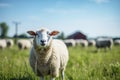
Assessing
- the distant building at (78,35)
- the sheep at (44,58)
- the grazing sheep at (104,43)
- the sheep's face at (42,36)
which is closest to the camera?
the sheep's face at (42,36)

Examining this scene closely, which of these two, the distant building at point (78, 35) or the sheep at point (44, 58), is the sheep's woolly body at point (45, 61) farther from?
the distant building at point (78, 35)

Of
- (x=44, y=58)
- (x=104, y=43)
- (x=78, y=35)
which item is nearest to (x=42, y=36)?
(x=44, y=58)

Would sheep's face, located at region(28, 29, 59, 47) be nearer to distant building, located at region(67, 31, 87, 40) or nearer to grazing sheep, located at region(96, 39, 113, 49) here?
grazing sheep, located at region(96, 39, 113, 49)

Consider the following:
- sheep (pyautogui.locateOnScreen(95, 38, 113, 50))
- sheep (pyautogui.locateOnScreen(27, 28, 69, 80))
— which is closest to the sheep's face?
sheep (pyautogui.locateOnScreen(27, 28, 69, 80))

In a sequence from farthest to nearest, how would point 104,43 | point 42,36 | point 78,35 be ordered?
1. point 78,35
2. point 104,43
3. point 42,36

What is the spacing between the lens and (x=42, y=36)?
484 cm

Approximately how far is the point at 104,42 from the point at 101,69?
19593mm

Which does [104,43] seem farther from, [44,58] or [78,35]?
[78,35]

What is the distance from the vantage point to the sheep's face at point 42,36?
4.74 m

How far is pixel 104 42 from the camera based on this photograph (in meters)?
25.8

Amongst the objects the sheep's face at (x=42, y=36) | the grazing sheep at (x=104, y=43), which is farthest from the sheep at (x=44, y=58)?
the grazing sheep at (x=104, y=43)

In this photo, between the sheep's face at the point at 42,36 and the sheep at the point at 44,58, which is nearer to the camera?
the sheep's face at the point at 42,36

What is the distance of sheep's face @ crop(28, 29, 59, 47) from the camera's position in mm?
4738

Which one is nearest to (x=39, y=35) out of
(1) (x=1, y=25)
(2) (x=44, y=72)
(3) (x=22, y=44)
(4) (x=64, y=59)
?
(2) (x=44, y=72)
